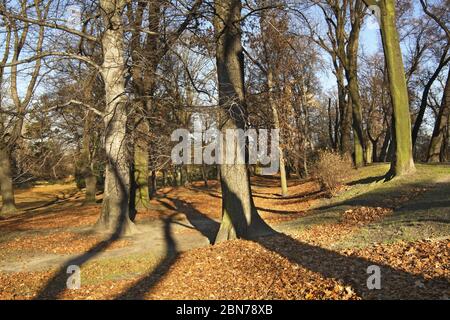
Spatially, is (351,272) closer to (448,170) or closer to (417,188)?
(417,188)

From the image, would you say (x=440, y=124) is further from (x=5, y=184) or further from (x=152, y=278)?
(x=5, y=184)

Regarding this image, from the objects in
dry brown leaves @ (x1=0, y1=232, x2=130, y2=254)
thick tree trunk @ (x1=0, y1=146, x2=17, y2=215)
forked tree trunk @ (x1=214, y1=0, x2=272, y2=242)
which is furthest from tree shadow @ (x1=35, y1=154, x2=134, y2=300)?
thick tree trunk @ (x1=0, y1=146, x2=17, y2=215)

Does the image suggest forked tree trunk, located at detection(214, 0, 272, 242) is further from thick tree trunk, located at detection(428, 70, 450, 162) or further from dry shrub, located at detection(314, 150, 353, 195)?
thick tree trunk, located at detection(428, 70, 450, 162)

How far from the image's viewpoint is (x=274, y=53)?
73.5ft

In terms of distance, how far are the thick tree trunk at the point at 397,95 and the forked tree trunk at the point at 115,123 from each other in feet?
31.3

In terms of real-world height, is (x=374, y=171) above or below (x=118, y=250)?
above

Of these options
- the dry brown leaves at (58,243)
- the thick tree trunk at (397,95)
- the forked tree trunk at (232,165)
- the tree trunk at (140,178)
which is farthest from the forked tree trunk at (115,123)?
the thick tree trunk at (397,95)

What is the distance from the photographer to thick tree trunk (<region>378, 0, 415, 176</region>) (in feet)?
48.6

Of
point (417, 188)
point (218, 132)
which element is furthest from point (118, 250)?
point (417, 188)

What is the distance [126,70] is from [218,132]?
4.75 metres

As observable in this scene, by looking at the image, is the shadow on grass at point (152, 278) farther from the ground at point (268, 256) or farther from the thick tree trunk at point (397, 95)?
the thick tree trunk at point (397, 95)

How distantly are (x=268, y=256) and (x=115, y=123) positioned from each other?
7.02 m

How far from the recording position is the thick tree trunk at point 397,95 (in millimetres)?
14805

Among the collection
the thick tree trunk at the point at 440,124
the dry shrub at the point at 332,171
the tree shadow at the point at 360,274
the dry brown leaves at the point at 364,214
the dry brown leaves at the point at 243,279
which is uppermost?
the thick tree trunk at the point at 440,124
